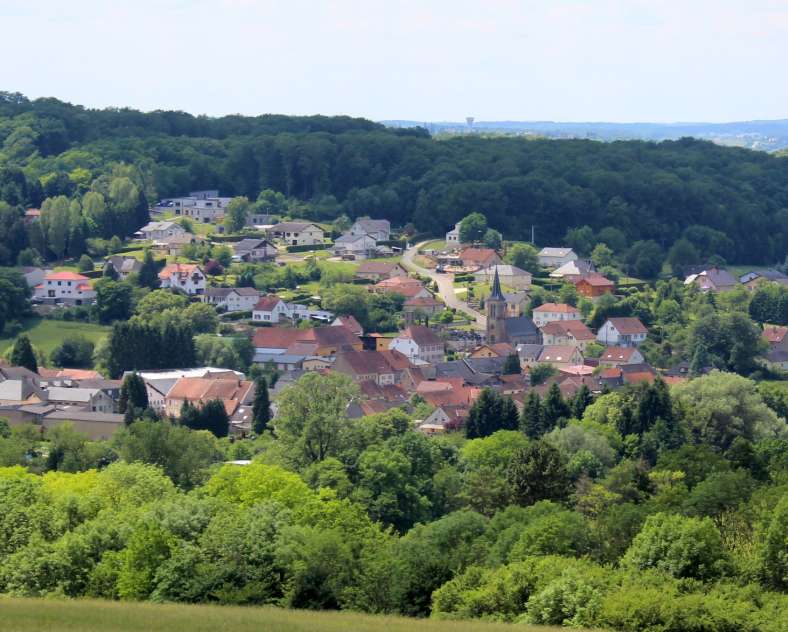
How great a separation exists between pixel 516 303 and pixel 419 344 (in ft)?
38.8

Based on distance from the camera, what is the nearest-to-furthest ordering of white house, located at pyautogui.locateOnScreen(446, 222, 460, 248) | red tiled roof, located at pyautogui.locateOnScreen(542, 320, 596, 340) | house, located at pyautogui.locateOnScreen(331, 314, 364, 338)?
house, located at pyautogui.locateOnScreen(331, 314, 364, 338), red tiled roof, located at pyautogui.locateOnScreen(542, 320, 596, 340), white house, located at pyautogui.locateOnScreen(446, 222, 460, 248)

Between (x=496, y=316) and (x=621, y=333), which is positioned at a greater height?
(x=496, y=316)

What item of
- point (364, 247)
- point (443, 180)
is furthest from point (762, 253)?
point (364, 247)

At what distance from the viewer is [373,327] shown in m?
76.9

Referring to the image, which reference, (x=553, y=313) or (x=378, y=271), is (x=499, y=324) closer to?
(x=553, y=313)

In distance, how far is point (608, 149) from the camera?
127438 millimetres

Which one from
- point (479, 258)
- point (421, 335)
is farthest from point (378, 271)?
point (421, 335)

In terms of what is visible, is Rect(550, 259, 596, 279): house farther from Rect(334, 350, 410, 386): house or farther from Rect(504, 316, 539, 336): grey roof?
Rect(334, 350, 410, 386): house

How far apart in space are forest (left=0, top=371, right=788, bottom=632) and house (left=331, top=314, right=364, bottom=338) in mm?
22944

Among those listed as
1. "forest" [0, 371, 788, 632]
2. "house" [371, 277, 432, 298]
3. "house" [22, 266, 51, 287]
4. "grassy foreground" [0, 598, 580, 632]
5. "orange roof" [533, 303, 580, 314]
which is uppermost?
"grassy foreground" [0, 598, 580, 632]

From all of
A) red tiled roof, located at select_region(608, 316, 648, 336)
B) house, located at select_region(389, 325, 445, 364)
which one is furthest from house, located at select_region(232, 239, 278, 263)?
red tiled roof, located at select_region(608, 316, 648, 336)

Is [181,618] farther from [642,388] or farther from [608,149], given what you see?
[608,149]

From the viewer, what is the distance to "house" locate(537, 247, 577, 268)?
304 feet

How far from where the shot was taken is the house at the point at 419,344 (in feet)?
233
